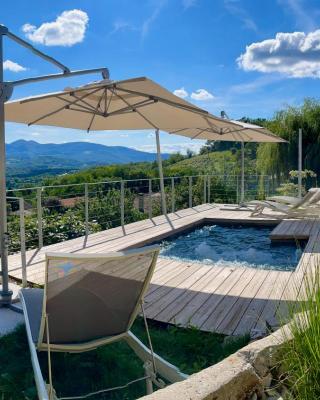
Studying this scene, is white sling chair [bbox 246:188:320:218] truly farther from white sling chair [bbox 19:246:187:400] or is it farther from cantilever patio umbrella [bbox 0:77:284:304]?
white sling chair [bbox 19:246:187:400]

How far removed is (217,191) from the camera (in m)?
12.8

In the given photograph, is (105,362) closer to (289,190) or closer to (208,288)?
(208,288)

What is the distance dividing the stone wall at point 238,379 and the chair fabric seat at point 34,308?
1.23 m

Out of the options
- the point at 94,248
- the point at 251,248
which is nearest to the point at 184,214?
the point at 251,248

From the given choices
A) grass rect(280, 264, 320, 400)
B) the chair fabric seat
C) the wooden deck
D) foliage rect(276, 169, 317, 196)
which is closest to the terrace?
the wooden deck

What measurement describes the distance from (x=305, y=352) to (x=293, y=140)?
41.0 feet

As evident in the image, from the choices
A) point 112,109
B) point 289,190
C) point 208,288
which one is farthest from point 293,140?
point 208,288

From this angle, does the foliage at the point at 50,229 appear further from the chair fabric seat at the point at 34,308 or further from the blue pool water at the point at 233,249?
the chair fabric seat at the point at 34,308

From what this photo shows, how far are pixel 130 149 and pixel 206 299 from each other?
357ft

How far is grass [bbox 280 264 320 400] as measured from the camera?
4.56 feet

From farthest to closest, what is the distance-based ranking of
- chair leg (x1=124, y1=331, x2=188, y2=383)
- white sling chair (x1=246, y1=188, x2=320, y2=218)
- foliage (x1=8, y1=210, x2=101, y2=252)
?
white sling chair (x1=246, y1=188, x2=320, y2=218), foliage (x1=8, y1=210, x2=101, y2=252), chair leg (x1=124, y1=331, x2=188, y2=383)

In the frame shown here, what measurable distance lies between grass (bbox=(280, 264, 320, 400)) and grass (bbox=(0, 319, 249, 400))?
124cm

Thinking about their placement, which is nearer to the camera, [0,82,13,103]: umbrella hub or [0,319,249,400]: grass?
[0,319,249,400]: grass

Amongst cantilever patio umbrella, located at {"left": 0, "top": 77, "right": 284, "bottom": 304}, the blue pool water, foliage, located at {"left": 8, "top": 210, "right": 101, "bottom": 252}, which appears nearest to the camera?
cantilever patio umbrella, located at {"left": 0, "top": 77, "right": 284, "bottom": 304}
